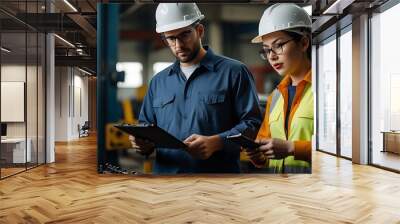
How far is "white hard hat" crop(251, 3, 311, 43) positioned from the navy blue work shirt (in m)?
0.68

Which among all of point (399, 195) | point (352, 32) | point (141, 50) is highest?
point (352, 32)

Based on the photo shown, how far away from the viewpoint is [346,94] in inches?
359

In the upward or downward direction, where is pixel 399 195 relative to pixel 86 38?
downward

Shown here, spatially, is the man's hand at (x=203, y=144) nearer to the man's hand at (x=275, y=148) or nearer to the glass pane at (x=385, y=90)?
the man's hand at (x=275, y=148)

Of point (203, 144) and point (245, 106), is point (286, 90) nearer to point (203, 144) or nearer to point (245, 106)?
point (245, 106)

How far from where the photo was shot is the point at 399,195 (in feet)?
16.1

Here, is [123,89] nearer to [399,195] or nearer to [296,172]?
[296,172]

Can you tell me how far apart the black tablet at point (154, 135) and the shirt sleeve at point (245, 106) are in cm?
67

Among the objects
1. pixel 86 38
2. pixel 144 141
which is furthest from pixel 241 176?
pixel 86 38

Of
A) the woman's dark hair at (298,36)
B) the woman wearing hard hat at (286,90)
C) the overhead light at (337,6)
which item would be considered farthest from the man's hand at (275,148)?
the overhead light at (337,6)

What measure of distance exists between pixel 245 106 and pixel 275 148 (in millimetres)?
782

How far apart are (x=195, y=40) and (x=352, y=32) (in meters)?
3.82

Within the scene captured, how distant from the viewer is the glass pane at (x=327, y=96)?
9.97 m

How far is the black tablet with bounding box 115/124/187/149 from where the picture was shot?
5.97 m
